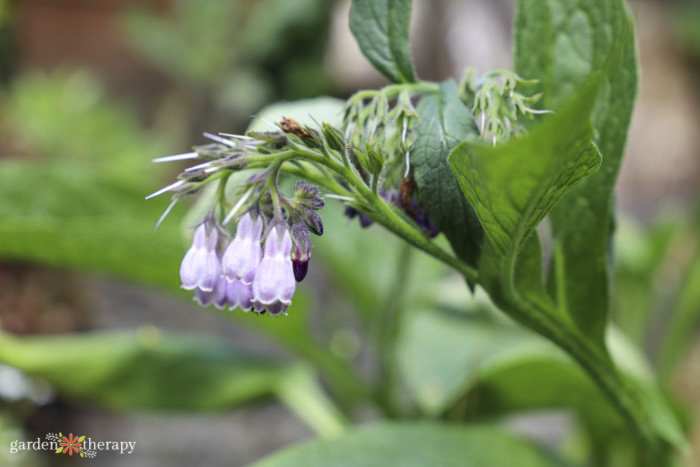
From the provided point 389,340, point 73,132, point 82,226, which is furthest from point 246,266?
point 73,132

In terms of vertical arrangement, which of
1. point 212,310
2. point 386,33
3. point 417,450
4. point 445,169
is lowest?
point 417,450

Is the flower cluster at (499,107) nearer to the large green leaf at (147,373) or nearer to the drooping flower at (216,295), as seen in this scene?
the drooping flower at (216,295)

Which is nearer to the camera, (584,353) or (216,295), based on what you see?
(216,295)

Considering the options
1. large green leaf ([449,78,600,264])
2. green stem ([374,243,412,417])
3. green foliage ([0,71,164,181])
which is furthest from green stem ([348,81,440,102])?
green foliage ([0,71,164,181])

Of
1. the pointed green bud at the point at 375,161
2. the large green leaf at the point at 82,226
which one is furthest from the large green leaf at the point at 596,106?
the large green leaf at the point at 82,226

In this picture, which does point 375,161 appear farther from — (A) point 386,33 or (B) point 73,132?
(B) point 73,132

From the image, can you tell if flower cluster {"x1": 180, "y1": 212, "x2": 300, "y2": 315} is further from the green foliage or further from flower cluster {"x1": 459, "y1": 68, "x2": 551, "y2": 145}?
the green foliage

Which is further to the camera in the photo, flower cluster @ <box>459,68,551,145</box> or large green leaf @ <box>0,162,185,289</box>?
large green leaf @ <box>0,162,185,289</box>
